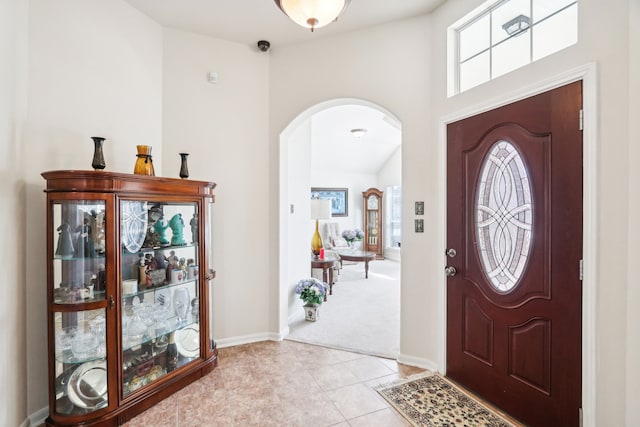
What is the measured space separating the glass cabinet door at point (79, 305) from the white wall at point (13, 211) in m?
0.20

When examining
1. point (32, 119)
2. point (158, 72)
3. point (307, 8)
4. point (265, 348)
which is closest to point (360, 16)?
point (307, 8)

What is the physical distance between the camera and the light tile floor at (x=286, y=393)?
210 centimetres

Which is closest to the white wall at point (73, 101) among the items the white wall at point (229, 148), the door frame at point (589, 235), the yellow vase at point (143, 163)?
the white wall at point (229, 148)

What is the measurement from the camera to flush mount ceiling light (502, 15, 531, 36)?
6.84ft

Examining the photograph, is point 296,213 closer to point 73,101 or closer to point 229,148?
point 229,148

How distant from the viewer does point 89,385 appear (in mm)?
2023

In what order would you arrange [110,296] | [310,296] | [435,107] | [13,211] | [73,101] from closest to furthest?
[13,211] < [110,296] < [73,101] < [435,107] < [310,296]

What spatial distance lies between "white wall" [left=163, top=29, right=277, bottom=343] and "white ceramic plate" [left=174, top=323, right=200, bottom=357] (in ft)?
1.87

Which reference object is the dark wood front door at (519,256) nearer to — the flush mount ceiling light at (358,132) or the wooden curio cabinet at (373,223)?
the flush mount ceiling light at (358,132)

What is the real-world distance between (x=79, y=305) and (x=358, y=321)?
295cm

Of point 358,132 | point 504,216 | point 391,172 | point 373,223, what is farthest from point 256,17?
point 373,223

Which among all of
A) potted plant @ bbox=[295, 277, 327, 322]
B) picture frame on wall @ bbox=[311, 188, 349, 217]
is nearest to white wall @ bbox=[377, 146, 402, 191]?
picture frame on wall @ bbox=[311, 188, 349, 217]

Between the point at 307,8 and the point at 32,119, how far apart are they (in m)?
1.93

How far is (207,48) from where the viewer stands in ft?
10.3
